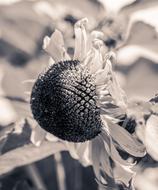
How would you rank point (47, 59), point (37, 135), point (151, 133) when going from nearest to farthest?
point (151, 133) < point (37, 135) < point (47, 59)

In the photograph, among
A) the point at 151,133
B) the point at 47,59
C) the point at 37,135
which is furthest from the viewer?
the point at 47,59

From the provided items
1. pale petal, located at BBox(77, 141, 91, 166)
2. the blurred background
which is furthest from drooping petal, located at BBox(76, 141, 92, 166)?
the blurred background

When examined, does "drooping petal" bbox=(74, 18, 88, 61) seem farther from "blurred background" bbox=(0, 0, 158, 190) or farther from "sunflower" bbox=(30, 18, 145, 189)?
"blurred background" bbox=(0, 0, 158, 190)

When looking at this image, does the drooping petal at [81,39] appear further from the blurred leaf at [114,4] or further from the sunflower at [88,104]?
the blurred leaf at [114,4]

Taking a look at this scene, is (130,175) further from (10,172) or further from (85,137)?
(10,172)

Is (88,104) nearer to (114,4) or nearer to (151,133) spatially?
(151,133)

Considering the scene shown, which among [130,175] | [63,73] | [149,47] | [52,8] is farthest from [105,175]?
[52,8]

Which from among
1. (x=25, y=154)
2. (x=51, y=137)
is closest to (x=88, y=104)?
(x=51, y=137)
